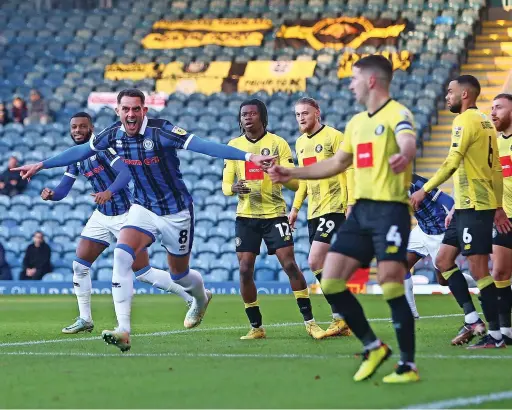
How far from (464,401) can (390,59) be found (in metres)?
21.4

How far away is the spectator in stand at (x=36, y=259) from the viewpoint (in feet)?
71.7

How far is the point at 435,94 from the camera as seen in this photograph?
83.5 ft

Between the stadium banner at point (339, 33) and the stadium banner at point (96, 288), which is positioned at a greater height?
the stadium banner at point (339, 33)

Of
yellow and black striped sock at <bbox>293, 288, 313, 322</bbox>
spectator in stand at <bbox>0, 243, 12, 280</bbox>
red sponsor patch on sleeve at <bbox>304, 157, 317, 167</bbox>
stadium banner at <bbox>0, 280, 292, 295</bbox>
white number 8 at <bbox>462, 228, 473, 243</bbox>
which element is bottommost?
stadium banner at <bbox>0, 280, 292, 295</bbox>

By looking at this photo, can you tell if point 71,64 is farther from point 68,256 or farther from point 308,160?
point 308,160

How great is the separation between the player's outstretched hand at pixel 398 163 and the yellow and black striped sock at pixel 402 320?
0.75 metres

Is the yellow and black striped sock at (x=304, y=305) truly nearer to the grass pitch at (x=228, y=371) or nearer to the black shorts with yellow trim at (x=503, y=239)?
the grass pitch at (x=228, y=371)

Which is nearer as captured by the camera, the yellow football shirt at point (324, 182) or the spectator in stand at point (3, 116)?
the yellow football shirt at point (324, 182)

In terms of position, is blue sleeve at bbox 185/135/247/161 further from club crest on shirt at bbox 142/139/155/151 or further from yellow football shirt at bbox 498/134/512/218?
yellow football shirt at bbox 498/134/512/218

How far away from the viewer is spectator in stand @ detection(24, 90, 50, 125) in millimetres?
26641

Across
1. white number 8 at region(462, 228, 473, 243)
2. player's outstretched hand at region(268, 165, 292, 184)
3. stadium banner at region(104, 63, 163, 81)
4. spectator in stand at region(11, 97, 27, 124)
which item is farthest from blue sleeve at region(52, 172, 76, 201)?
stadium banner at region(104, 63, 163, 81)

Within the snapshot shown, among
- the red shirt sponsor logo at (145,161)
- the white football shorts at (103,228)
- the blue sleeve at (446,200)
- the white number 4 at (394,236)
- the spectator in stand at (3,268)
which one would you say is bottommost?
the spectator in stand at (3,268)

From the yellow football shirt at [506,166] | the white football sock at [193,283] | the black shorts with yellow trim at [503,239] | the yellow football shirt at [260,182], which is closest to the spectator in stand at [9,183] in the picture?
the white football sock at [193,283]

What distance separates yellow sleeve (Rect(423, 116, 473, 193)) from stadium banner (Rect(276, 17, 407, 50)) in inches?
742
